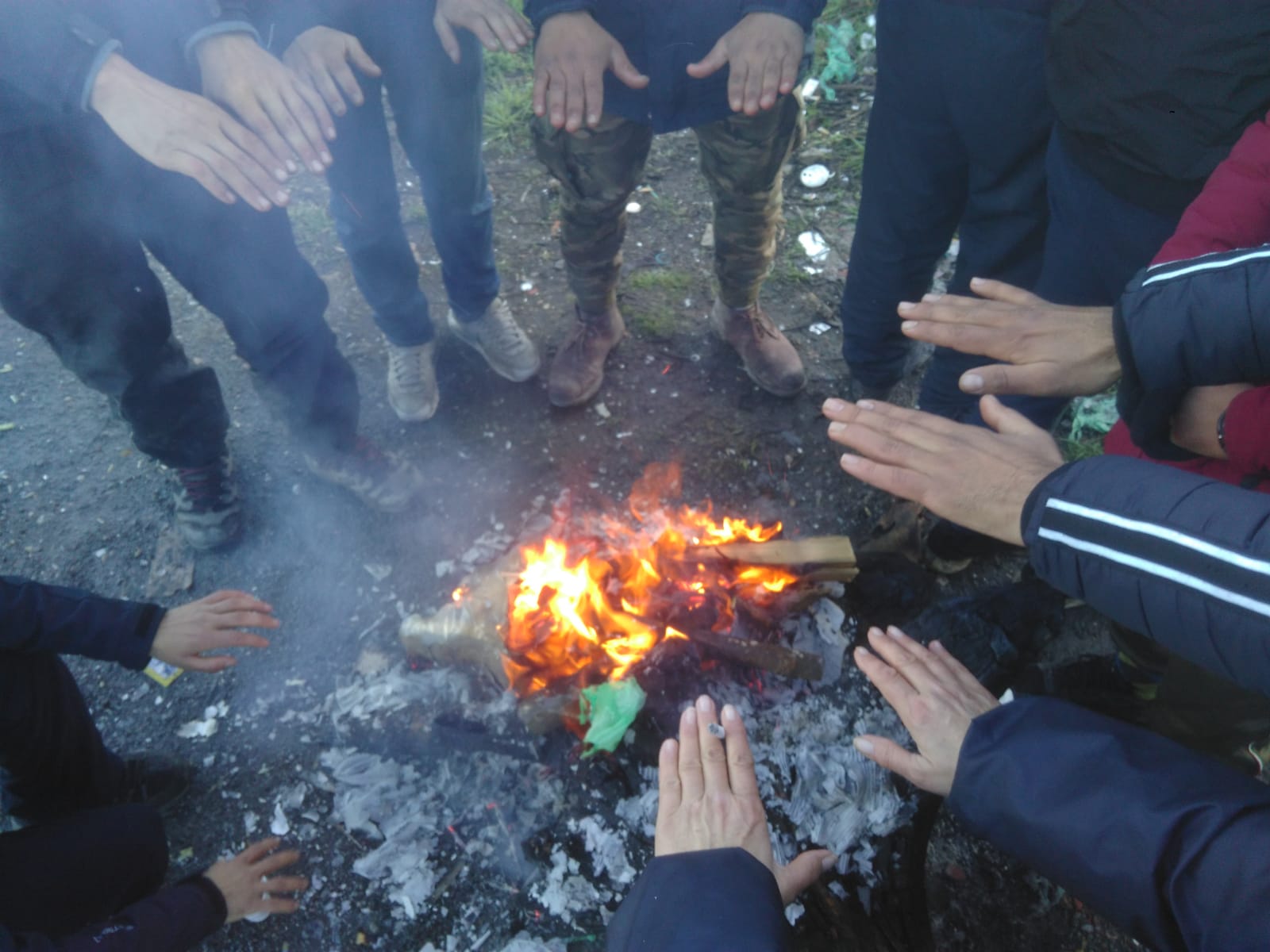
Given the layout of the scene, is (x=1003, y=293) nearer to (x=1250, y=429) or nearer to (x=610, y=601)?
(x=1250, y=429)

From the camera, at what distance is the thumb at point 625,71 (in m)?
2.74

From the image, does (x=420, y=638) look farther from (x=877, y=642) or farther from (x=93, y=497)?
(x=93, y=497)

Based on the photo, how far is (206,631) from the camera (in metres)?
2.42

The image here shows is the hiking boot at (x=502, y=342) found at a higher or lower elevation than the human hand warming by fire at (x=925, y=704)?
lower

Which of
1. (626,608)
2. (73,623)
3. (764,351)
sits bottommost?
(626,608)

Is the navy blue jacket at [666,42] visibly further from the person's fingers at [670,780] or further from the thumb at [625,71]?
the person's fingers at [670,780]

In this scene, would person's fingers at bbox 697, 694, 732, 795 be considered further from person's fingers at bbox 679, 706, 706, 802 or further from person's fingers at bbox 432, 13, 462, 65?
person's fingers at bbox 432, 13, 462, 65

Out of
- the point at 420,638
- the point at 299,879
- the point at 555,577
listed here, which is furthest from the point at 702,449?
the point at 299,879

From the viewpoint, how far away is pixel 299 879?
96.1 inches

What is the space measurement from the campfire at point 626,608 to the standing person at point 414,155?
1.43 m

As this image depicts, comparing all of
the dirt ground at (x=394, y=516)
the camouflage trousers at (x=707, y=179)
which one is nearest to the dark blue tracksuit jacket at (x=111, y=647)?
the dirt ground at (x=394, y=516)

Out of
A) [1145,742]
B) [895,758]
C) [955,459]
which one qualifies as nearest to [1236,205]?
[955,459]

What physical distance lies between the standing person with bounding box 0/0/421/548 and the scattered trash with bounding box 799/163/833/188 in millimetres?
3670

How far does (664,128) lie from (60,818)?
3.37 metres
